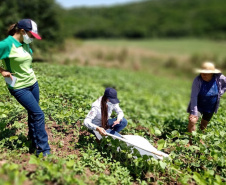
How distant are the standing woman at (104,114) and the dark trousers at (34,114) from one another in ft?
2.14

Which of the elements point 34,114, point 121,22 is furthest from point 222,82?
point 121,22

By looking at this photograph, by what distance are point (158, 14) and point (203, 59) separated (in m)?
77.5

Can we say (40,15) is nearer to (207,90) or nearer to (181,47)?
(207,90)

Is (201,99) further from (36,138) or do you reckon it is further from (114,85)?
(114,85)

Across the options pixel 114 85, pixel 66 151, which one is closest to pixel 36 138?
pixel 66 151

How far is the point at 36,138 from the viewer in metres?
3.04

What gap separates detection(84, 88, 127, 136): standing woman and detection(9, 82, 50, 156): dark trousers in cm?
65

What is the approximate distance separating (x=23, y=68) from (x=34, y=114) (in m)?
0.59

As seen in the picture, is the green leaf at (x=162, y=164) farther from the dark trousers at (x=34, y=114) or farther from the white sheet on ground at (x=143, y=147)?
the dark trousers at (x=34, y=114)

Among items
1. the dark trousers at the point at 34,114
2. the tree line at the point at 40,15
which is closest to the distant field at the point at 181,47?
the tree line at the point at 40,15

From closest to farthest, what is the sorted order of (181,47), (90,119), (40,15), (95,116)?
(90,119), (95,116), (40,15), (181,47)

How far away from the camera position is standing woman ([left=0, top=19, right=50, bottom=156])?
2.68 m

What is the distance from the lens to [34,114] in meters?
2.88

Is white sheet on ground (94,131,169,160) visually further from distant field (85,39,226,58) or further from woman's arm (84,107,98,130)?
distant field (85,39,226,58)
